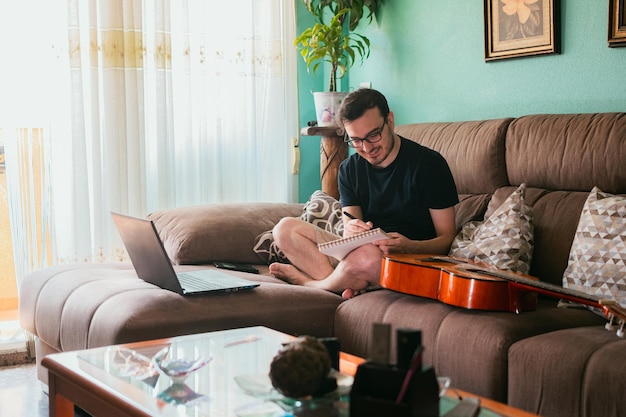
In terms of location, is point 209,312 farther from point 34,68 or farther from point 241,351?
point 34,68

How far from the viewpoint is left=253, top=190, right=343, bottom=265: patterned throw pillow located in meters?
3.46

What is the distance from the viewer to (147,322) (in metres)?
2.51

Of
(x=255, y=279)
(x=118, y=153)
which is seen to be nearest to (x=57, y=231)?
(x=118, y=153)

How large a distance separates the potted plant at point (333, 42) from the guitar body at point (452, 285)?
1.51 metres

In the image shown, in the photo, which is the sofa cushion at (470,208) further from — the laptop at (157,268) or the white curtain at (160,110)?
the white curtain at (160,110)

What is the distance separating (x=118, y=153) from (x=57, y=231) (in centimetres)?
45

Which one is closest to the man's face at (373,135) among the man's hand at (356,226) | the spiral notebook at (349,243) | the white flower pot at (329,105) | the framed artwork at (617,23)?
the man's hand at (356,226)

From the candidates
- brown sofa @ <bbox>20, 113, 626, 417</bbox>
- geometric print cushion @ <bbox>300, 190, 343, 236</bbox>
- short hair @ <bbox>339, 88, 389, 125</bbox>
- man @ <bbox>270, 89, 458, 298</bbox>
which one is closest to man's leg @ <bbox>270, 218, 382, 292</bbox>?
man @ <bbox>270, 89, 458, 298</bbox>

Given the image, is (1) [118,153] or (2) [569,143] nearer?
(2) [569,143]

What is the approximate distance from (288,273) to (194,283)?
476mm

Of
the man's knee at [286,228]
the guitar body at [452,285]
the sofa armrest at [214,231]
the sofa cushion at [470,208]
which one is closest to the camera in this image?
the guitar body at [452,285]

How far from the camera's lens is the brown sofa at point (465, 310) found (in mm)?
2047

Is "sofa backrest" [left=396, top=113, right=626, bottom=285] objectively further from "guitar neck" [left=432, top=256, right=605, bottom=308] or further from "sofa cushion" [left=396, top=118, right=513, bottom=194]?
"guitar neck" [left=432, top=256, right=605, bottom=308]

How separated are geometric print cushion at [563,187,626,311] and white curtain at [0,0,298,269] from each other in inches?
82.8
